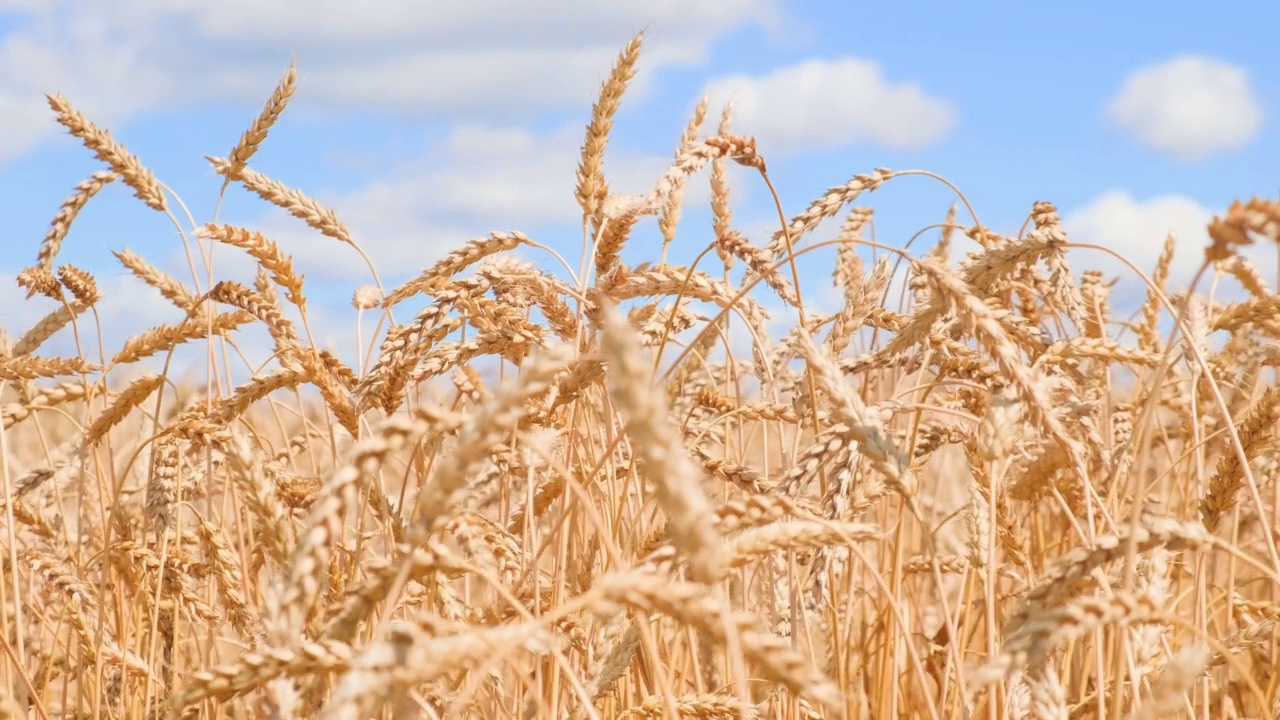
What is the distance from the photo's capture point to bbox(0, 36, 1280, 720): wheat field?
1113 mm

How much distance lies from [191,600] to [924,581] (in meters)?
2.52

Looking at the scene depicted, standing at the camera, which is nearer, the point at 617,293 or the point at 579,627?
the point at 579,627

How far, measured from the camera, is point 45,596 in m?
3.81

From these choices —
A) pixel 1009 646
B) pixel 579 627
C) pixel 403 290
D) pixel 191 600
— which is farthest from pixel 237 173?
pixel 1009 646

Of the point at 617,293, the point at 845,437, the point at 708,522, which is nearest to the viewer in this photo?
the point at 708,522

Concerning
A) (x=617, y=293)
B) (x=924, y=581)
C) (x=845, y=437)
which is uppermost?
(x=617, y=293)

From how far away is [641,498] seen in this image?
8.27 feet

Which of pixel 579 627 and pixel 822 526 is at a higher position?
pixel 822 526

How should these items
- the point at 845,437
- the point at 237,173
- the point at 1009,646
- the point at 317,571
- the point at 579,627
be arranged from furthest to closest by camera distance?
the point at 237,173 < the point at 579,627 < the point at 845,437 < the point at 1009,646 < the point at 317,571

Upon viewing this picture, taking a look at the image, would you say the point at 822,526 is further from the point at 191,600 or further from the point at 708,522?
the point at 191,600

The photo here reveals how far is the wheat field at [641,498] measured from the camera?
111cm

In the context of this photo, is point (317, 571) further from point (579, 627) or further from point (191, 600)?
point (191, 600)

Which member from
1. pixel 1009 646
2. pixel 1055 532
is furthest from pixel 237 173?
pixel 1055 532

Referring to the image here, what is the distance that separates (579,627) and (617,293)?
664mm
